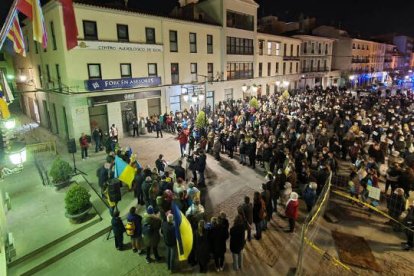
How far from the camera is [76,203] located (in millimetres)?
8875

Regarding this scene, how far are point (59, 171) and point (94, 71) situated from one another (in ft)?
31.1

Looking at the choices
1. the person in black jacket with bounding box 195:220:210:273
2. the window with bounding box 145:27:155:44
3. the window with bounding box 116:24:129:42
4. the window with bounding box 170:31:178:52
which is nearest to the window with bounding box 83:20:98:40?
the window with bounding box 116:24:129:42

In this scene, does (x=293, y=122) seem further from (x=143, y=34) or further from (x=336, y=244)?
(x=143, y=34)

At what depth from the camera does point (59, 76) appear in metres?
18.6

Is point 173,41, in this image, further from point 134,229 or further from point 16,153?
point 134,229

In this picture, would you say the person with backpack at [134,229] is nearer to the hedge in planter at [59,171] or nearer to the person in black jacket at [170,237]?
the person in black jacket at [170,237]

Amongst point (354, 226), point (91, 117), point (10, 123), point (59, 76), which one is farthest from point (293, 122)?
point (59, 76)

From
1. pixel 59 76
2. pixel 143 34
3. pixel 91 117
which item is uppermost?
pixel 143 34

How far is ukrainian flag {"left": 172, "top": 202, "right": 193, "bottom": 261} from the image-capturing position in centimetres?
682

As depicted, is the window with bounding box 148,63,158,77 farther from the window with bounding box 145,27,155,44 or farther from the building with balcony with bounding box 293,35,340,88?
the building with balcony with bounding box 293,35,340,88

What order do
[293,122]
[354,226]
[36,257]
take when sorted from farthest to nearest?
[293,122] → [354,226] → [36,257]

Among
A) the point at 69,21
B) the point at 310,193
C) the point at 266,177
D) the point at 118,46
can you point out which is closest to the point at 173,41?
the point at 118,46

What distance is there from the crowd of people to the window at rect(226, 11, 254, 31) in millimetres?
13585

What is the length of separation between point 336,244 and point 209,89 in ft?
69.2
